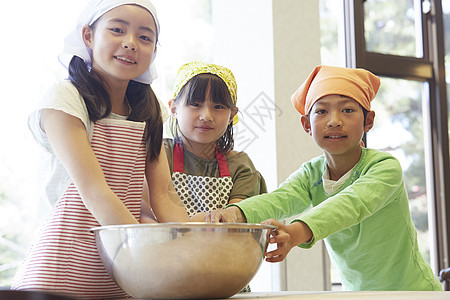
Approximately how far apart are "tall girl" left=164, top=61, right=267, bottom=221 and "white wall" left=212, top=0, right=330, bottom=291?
0.90 meters

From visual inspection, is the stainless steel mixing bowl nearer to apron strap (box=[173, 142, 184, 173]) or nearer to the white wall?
apron strap (box=[173, 142, 184, 173])

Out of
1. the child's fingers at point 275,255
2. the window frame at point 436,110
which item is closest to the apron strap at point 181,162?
the child's fingers at point 275,255

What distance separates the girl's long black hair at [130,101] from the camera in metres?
1.02

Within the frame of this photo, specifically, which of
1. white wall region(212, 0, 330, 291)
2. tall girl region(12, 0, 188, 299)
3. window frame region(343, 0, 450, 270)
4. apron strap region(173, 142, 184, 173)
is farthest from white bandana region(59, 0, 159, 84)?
window frame region(343, 0, 450, 270)

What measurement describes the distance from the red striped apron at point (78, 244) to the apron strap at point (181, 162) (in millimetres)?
372

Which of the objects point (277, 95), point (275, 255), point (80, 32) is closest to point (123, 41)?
point (80, 32)

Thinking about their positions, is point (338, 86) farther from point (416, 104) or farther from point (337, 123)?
point (416, 104)

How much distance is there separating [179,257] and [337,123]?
0.68 m

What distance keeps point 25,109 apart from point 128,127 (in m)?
1.32

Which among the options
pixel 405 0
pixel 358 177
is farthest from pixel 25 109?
pixel 405 0

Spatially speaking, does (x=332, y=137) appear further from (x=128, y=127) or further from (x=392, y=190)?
(x=128, y=127)

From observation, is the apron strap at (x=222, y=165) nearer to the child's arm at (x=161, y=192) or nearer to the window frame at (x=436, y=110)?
the child's arm at (x=161, y=192)

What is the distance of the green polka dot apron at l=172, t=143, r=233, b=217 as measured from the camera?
137cm

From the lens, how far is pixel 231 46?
2551 millimetres
